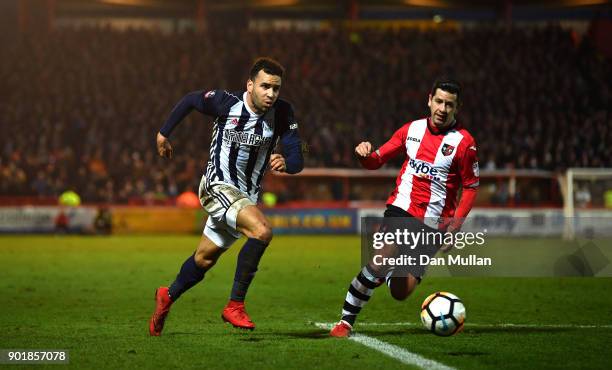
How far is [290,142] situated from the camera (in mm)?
7551

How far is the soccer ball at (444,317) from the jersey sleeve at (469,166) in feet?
3.24

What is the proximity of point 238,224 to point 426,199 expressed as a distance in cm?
156

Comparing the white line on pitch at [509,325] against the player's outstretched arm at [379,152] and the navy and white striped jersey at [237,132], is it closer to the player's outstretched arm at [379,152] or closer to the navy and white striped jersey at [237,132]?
the player's outstretched arm at [379,152]

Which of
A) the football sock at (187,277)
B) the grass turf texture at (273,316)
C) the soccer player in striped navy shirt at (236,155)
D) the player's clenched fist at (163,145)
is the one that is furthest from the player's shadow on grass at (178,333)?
the player's clenched fist at (163,145)

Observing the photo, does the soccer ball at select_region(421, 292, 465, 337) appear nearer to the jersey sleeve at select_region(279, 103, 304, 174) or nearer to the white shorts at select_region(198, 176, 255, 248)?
the jersey sleeve at select_region(279, 103, 304, 174)

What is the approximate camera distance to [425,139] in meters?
7.81

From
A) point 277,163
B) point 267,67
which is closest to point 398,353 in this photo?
point 277,163

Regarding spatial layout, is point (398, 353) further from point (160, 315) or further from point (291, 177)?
point (291, 177)

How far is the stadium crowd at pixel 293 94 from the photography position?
2736 centimetres

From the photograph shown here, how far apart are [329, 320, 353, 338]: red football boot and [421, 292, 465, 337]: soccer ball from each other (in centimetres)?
68

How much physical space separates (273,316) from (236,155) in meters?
2.37

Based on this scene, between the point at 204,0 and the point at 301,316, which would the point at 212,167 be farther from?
the point at 204,0

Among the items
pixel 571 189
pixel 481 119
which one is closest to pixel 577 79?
pixel 481 119

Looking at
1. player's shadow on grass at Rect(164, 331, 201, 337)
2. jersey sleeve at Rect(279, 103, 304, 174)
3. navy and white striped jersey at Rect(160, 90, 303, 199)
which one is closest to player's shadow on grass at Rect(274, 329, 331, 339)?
player's shadow on grass at Rect(164, 331, 201, 337)
